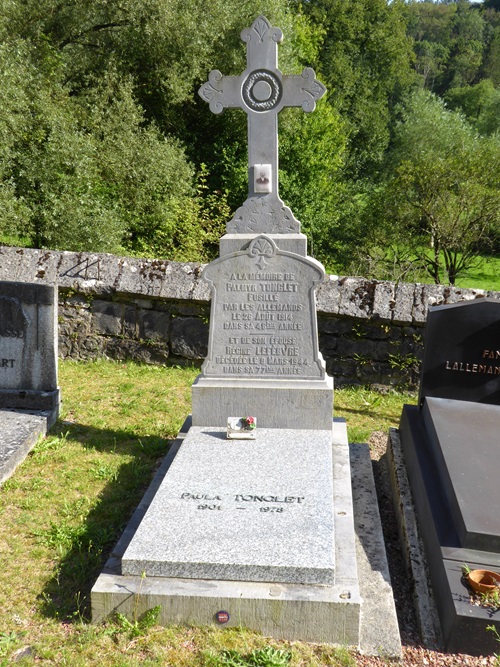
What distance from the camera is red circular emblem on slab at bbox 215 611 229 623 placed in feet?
9.90

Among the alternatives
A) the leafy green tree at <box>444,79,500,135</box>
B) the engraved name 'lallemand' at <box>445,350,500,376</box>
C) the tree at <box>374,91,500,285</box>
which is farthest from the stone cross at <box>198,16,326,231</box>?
the leafy green tree at <box>444,79,500,135</box>

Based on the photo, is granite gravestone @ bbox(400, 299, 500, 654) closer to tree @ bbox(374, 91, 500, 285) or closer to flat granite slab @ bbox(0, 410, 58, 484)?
flat granite slab @ bbox(0, 410, 58, 484)

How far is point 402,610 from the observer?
3.45 metres

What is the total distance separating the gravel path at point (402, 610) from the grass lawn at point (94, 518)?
37 cm

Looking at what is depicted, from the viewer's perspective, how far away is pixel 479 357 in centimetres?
487

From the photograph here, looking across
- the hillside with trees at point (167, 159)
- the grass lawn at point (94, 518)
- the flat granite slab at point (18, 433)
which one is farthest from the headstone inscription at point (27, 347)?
the hillside with trees at point (167, 159)

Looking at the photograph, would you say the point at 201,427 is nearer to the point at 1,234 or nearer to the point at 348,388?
the point at 348,388

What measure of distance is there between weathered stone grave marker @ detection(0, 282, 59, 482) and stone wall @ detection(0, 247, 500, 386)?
1.52 m

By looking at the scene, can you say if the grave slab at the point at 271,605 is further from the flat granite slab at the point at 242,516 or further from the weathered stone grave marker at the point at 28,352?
the weathered stone grave marker at the point at 28,352

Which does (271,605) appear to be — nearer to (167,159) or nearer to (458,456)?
(458,456)

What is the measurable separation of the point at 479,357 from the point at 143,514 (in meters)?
2.88

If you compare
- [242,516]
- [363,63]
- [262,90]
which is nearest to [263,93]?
[262,90]

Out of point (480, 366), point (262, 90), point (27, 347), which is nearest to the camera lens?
point (480, 366)

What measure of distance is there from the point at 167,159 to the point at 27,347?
9.83m
